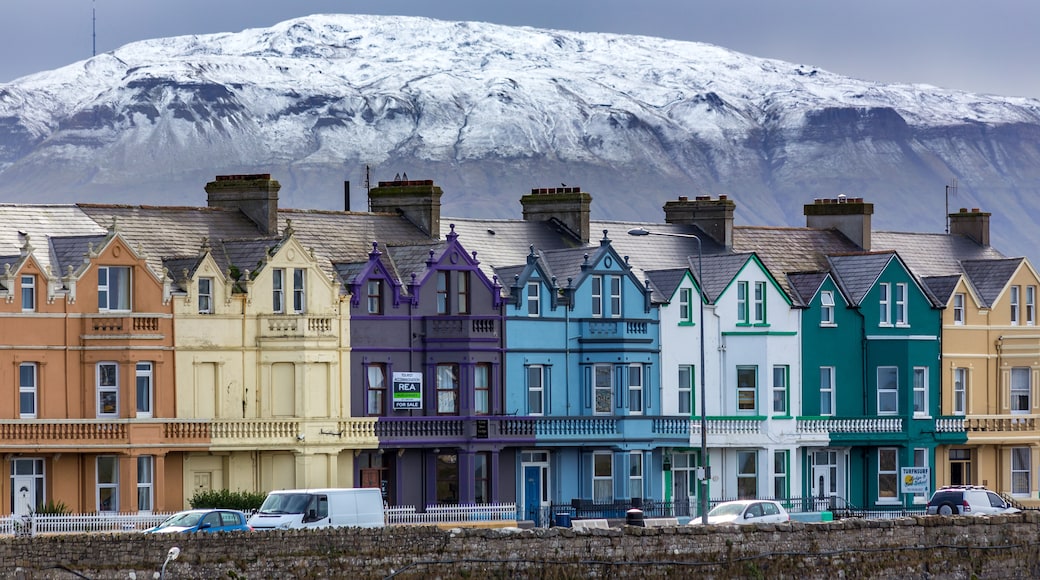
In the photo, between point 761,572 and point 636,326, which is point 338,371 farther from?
point 761,572

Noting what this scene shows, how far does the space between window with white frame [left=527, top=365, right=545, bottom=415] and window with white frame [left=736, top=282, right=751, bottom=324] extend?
7886mm

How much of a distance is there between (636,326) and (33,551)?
35524mm

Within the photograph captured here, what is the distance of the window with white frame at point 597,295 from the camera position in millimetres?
84438

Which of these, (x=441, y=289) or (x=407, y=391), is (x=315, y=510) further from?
(x=441, y=289)

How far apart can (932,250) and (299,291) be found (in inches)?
1231

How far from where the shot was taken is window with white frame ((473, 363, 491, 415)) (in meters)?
82.2

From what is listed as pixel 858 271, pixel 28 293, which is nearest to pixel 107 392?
pixel 28 293

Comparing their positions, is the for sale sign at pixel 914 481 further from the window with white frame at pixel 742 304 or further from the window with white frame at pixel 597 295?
the window with white frame at pixel 597 295

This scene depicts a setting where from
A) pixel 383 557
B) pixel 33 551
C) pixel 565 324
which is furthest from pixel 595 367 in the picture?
pixel 33 551

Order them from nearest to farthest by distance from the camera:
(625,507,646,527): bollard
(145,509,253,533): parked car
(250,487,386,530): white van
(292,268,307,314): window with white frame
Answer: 1. (145,509,253,533): parked car
2. (250,487,386,530): white van
3. (625,507,646,527): bollard
4. (292,268,307,314): window with white frame

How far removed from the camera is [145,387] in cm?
7550

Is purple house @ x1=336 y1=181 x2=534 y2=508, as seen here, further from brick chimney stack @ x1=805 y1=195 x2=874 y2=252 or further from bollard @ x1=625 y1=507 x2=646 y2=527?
brick chimney stack @ x1=805 y1=195 x2=874 y2=252

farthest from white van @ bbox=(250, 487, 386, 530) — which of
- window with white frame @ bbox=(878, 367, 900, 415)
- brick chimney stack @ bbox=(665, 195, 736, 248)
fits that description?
brick chimney stack @ bbox=(665, 195, 736, 248)

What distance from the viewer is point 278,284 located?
78312mm
